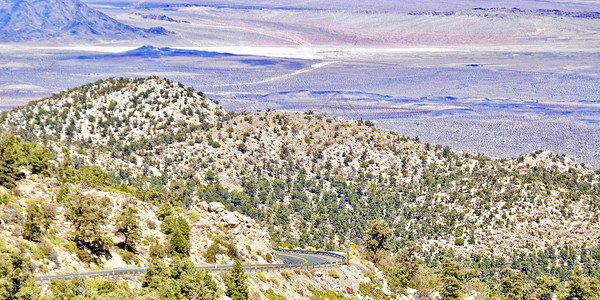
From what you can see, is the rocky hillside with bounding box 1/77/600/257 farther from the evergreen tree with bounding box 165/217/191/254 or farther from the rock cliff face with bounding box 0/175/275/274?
the evergreen tree with bounding box 165/217/191/254

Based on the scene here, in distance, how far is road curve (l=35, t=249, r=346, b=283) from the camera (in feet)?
129

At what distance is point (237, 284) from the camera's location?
43656 millimetres

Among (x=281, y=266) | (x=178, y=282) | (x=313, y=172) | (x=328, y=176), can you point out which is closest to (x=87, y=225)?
(x=178, y=282)

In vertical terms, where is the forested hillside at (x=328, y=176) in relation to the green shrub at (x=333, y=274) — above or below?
below

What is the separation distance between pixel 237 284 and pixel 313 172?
92.6 m

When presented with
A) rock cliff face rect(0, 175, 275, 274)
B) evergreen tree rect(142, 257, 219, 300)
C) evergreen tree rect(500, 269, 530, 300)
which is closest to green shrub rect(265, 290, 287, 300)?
evergreen tree rect(142, 257, 219, 300)

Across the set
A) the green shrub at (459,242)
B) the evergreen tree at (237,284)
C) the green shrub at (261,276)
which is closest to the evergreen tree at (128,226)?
the evergreen tree at (237,284)

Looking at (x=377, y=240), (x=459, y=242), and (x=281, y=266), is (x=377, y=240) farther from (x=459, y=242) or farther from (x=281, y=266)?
(x=459, y=242)

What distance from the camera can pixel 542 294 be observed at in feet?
233

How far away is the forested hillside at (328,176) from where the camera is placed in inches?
4087

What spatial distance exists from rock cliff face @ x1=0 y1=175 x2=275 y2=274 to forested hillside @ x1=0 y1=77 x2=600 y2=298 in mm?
31220

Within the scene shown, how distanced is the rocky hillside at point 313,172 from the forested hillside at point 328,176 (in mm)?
305

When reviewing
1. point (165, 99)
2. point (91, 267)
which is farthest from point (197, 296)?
point (165, 99)

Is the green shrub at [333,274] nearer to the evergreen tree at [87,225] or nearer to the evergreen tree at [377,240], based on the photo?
the evergreen tree at [377,240]
